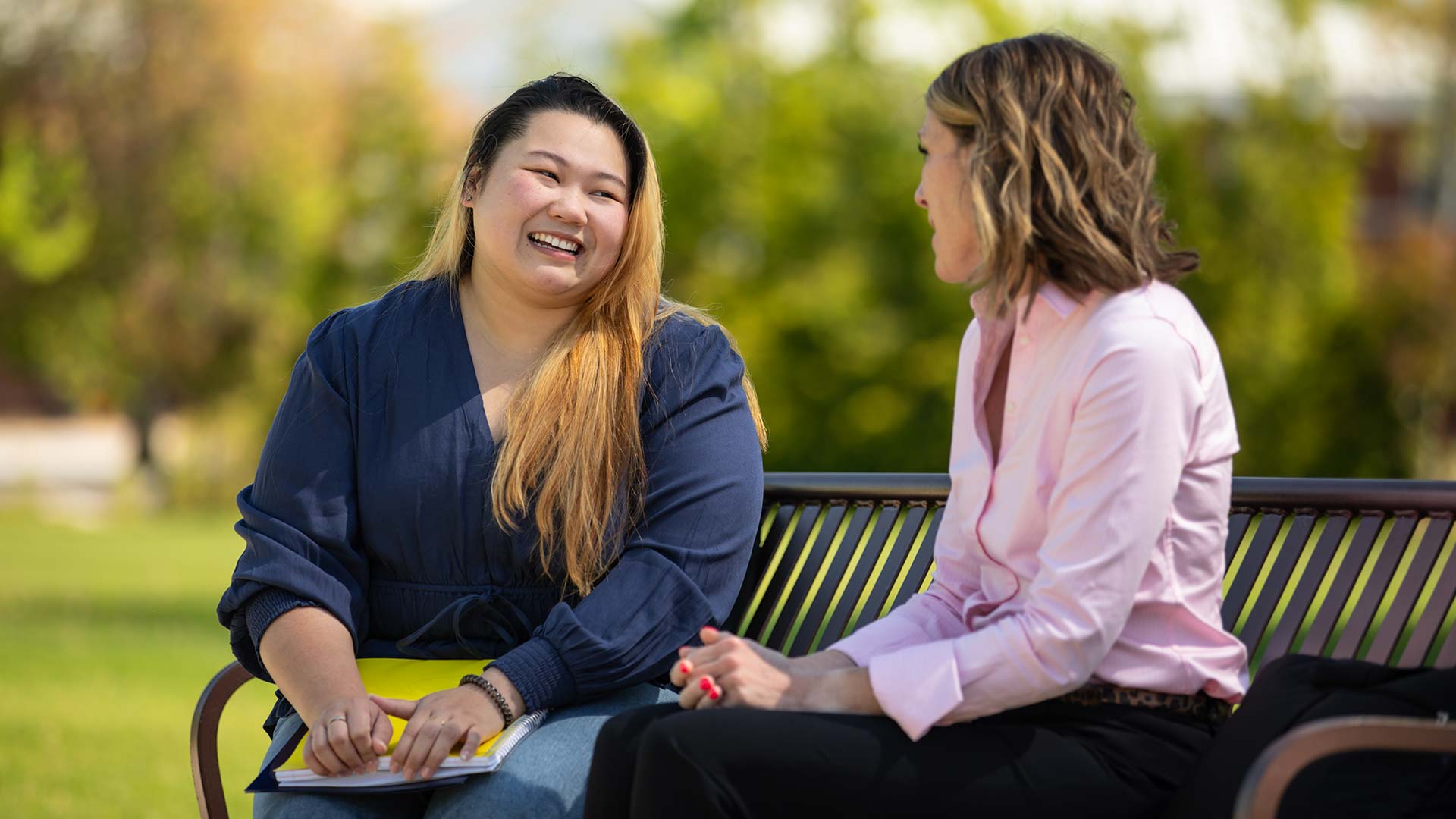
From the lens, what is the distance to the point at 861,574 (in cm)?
357

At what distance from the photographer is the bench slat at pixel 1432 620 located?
2.97m

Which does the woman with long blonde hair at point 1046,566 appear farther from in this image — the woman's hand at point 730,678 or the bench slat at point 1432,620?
the bench slat at point 1432,620

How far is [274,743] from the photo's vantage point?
309cm

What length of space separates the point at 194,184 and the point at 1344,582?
86.3 feet

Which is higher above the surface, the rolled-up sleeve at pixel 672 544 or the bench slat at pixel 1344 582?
the bench slat at pixel 1344 582

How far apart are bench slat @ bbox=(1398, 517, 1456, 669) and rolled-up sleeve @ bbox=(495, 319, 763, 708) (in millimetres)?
1323

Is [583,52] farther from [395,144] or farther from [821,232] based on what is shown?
[821,232]

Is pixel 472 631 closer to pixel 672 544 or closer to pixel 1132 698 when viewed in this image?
pixel 672 544

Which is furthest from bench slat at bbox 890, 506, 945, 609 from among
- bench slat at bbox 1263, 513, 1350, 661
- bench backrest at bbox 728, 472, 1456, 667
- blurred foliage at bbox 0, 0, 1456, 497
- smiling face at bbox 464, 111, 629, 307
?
blurred foliage at bbox 0, 0, 1456, 497

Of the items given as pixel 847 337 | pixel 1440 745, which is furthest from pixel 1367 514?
pixel 847 337

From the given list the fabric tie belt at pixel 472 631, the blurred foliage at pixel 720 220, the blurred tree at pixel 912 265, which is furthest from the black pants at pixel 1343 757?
the blurred tree at pixel 912 265

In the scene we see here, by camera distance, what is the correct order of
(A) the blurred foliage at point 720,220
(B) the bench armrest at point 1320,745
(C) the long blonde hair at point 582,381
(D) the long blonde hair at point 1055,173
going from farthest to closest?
1. (A) the blurred foliage at point 720,220
2. (C) the long blonde hair at point 582,381
3. (D) the long blonde hair at point 1055,173
4. (B) the bench armrest at point 1320,745

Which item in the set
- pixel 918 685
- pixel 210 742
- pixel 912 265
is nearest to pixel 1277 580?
pixel 918 685

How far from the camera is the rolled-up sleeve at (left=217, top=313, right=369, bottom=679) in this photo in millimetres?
3082
